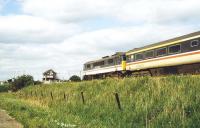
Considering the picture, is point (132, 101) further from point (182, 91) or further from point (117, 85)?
point (117, 85)

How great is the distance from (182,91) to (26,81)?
60.7 metres

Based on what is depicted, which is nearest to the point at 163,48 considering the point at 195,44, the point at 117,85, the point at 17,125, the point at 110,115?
the point at 195,44

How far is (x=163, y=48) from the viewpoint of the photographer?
1415 inches

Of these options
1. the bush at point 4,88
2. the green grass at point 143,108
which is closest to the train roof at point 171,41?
the green grass at point 143,108

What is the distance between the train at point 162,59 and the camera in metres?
30.7

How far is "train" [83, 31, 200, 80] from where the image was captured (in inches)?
1209

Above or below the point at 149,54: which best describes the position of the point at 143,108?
below

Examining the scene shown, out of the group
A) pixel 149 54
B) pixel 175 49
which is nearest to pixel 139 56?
pixel 149 54

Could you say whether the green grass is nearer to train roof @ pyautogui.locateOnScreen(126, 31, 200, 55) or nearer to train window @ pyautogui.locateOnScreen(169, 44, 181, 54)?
train roof @ pyautogui.locateOnScreen(126, 31, 200, 55)

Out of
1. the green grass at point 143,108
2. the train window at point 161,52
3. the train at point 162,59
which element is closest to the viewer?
the green grass at point 143,108

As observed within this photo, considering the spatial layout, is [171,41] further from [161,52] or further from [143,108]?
[143,108]

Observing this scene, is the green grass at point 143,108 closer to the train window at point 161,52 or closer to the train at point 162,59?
the train at point 162,59

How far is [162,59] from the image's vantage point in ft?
117

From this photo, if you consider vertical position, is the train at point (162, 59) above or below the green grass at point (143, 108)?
above
